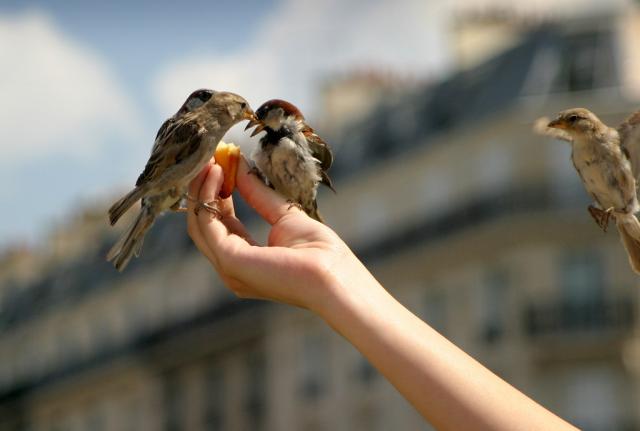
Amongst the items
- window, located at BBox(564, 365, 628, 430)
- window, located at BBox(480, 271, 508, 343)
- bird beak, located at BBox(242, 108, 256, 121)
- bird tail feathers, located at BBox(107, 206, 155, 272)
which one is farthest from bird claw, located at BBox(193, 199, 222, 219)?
window, located at BBox(480, 271, 508, 343)

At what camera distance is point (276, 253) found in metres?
6.54

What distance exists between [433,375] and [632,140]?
1.88 m

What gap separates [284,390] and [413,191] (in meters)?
11.4

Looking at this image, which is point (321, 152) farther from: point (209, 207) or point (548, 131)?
point (209, 207)

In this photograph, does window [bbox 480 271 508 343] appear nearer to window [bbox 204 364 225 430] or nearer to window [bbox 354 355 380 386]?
window [bbox 354 355 380 386]

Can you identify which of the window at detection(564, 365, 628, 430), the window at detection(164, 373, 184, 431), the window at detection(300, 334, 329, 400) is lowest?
the window at detection(164, 373, 184, 431)

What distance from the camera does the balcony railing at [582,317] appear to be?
54500mm

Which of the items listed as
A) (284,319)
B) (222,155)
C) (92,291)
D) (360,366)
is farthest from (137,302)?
(222,155)

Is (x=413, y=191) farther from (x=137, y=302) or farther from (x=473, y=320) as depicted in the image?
(x=137, y=302)

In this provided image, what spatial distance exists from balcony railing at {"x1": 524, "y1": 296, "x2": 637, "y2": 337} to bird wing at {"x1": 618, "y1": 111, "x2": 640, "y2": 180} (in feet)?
155

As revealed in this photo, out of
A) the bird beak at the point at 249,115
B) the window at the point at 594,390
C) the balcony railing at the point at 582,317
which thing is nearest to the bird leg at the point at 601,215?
the bird beak at the point at 249,115

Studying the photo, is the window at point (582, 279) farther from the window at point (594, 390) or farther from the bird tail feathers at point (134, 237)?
the bird tail feathers at point (134, 237)

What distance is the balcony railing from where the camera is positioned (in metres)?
54.5

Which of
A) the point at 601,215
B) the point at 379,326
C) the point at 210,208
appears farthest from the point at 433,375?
the point at 601,215
